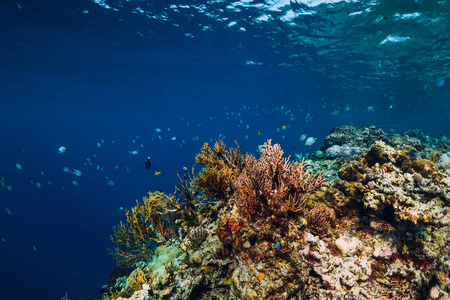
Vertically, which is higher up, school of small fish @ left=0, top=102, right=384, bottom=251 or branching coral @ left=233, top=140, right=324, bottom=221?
branching coral @ left=233, top=140, right=324, bottom=221

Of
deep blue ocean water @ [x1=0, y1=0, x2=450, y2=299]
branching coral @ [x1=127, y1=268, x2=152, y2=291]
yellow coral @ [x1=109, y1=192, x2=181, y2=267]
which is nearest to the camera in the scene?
branching coral @ [x1=127, y1=268, x2=152, y2=291]

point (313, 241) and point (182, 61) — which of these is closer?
point (313, 241)

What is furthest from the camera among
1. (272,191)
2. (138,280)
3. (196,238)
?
(138,280)

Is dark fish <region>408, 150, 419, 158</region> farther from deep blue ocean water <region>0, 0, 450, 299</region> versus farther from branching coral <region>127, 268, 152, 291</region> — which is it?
branching coral <region>127, 268, 152, 291</region>

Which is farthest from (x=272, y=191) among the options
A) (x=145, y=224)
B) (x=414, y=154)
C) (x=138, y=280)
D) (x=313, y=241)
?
(x=414, y=154)

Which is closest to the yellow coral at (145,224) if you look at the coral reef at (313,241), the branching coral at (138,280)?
the branching coral at (138,280)

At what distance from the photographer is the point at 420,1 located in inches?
619

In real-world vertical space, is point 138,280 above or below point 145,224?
below

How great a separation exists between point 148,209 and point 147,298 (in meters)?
2.12

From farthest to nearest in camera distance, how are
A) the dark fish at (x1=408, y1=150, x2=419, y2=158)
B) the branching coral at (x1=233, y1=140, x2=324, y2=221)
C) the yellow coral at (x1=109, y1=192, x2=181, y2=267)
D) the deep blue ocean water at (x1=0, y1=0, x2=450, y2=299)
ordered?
the deep blue ocean water at (x1=0, y1=0, x2=450, y2=299), the dark fish at (x1=408, y1=150, x2=419, y2=158), the yellow coral at (x1=109, y1=192, x2=181, y2=267), the branching coral at (x1=233, y1=140, x2=324, y2=221)

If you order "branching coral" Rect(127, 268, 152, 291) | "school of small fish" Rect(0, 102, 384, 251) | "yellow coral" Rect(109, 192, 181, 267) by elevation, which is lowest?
"school of small fish" Rect(0, 102, 384, 251)

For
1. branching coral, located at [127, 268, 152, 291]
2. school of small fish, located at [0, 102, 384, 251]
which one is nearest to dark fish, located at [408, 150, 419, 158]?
school of small fish, located at [0, 102, 384, 251]

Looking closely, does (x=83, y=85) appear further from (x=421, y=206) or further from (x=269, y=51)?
(x=421, y=206)

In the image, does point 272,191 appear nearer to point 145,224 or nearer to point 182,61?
point 145,224
